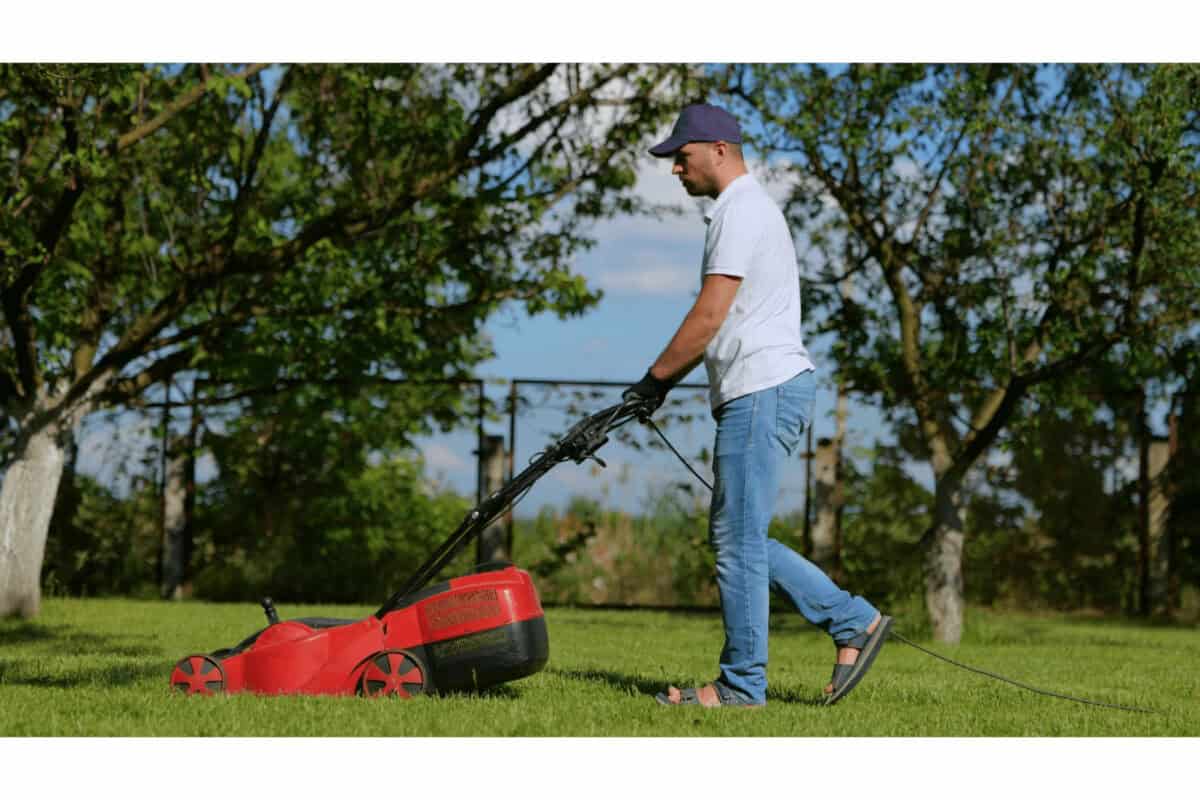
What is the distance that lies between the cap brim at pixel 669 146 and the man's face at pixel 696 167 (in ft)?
0.06

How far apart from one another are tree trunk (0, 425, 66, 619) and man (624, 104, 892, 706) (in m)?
8.02

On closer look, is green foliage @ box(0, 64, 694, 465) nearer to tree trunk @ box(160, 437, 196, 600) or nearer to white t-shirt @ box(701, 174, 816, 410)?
tree trunk @ box(160, 437, 196, 600)

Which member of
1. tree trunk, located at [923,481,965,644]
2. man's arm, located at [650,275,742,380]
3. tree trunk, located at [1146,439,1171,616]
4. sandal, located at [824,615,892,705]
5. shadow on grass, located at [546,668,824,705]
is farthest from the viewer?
tree trunk, located at [1146,439,1171,616]

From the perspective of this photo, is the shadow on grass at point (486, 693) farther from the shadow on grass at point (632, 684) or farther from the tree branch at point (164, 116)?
the tree branch at point (164, 116)

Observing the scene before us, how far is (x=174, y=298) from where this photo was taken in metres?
11.0

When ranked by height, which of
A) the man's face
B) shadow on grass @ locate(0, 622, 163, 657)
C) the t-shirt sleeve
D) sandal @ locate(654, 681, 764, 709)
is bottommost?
shadow on grass @ locate(0, 622, 163, 657)

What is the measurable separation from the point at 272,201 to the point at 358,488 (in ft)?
10.7

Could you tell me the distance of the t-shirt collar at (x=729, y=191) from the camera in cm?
525

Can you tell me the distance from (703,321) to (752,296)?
230 mm

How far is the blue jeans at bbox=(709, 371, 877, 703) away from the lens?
518 cm

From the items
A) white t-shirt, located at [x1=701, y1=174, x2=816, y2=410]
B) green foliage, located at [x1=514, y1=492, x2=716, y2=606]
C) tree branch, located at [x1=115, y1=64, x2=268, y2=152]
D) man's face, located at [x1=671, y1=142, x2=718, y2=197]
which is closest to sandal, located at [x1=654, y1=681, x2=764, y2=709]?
white t-shirt, located at [x1=701, y1=174, x2=816, y2=410]

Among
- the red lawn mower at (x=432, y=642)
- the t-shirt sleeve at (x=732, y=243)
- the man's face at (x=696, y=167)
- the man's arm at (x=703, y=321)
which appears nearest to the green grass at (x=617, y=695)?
the red lawn mower at (x=432, y=642)

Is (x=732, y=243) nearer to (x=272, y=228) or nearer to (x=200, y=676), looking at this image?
(x=200, y=676)

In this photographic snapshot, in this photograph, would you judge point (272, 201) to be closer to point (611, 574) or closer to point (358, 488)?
point (358, 488)
